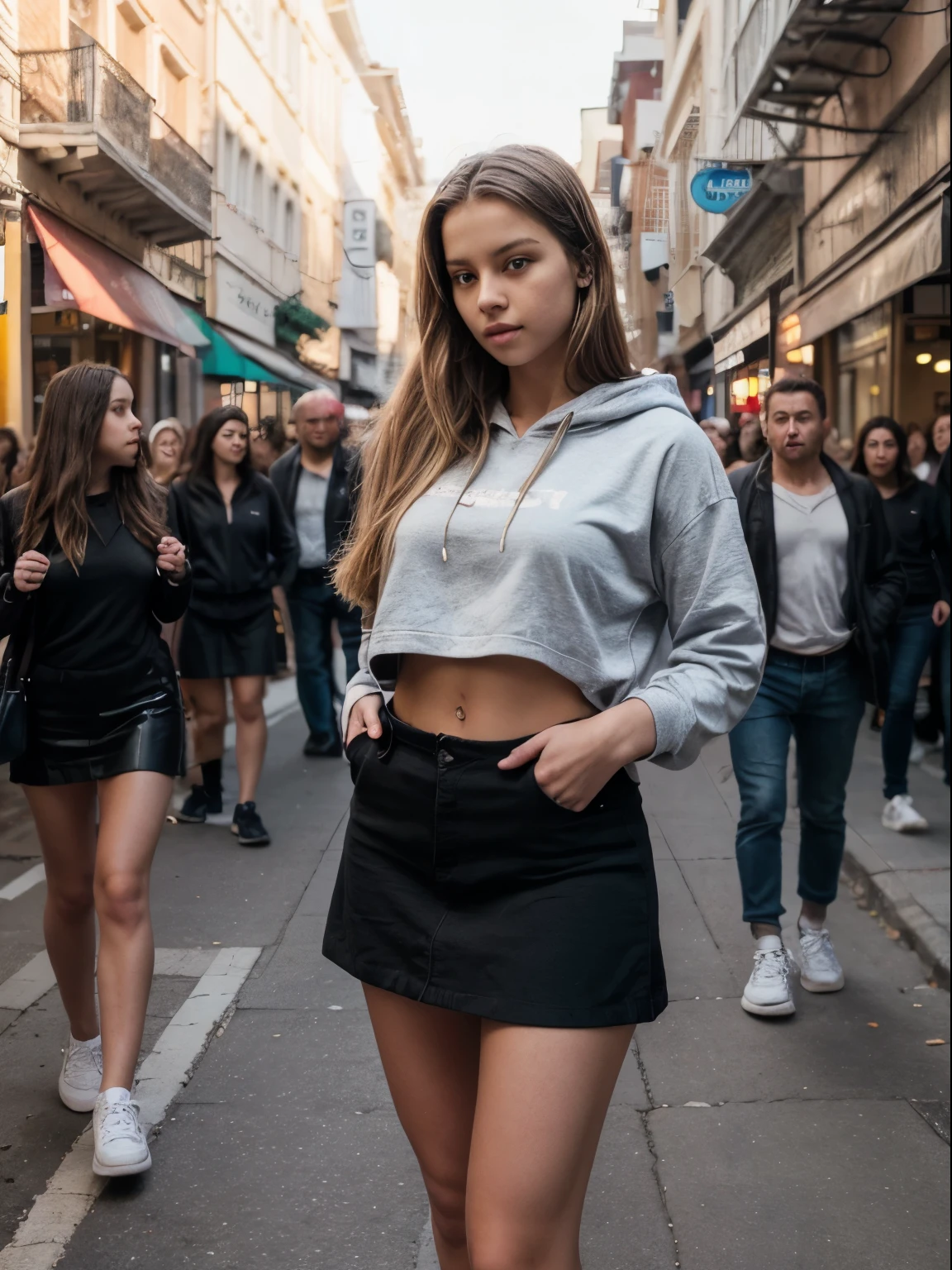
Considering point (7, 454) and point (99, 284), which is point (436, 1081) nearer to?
point (99, 284)

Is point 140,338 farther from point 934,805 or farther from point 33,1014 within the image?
point 934,805

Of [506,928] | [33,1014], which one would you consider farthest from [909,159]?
[506,928]

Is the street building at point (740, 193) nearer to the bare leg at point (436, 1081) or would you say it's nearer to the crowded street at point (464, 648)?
the crowded street at point (464, 648)

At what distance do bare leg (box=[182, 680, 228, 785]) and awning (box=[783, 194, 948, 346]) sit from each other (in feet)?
10.1

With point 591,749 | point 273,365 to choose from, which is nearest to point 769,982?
point 273,365

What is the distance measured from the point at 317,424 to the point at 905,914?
286 centimetres

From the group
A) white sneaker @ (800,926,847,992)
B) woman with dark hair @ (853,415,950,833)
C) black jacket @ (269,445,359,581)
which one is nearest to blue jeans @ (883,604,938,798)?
woman with dark hair @ (853,415,950,833)

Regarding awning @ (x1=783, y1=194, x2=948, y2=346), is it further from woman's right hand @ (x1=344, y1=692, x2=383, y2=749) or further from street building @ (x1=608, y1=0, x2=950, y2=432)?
woman's right hand @ (x1=344, y1=692, x2=383, y2=749)

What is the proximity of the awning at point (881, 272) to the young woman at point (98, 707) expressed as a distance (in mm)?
2030

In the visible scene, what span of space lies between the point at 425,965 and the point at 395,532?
23.2 inches

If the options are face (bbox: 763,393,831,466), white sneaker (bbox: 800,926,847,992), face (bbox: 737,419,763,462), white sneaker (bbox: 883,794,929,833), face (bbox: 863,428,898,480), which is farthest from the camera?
face (bbox: 863,428,898,480)

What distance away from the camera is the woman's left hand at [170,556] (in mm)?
3424

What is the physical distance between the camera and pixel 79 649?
10.9 feet

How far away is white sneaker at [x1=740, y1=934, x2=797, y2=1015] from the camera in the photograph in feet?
13.9
